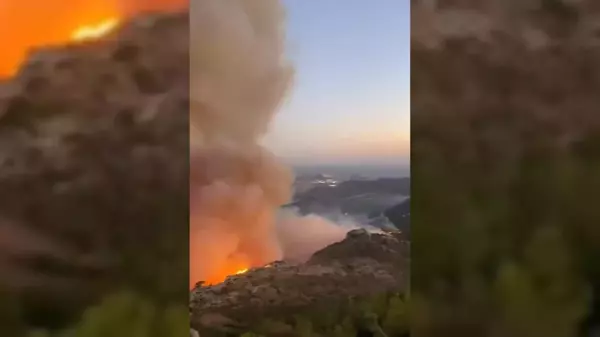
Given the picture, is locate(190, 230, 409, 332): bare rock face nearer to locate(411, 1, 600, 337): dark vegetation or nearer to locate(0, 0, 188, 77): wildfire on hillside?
locate(411, 1, 600, 337): dark vegetation

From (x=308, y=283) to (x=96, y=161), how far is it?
73 centimetres

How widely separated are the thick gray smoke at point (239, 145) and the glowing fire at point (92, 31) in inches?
10.0

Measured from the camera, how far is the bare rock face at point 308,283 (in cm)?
182

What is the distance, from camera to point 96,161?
1.75 m

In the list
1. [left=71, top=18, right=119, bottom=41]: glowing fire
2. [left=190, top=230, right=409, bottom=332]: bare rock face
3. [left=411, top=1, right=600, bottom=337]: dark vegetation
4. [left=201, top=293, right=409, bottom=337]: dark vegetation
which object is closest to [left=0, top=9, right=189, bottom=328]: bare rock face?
[left=71, top=18, right=119, bottom=41]: glowing fire

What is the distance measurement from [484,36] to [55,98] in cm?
128

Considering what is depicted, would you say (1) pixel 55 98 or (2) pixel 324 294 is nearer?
(1) pixel 55 98

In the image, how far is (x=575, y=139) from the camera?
1.81 metres

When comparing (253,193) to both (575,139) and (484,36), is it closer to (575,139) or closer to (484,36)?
(484,36)

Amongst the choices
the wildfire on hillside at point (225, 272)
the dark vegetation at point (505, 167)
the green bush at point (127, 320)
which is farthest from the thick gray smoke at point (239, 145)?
the dark vegetation at point (505, 167)

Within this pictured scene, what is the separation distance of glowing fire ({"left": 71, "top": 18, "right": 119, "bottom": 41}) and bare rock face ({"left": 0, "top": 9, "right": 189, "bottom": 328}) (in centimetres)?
2

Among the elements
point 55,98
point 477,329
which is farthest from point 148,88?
point 477,329

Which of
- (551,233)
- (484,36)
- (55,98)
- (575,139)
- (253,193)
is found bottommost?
(551,233)

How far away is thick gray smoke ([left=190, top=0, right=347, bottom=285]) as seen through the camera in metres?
1.82
